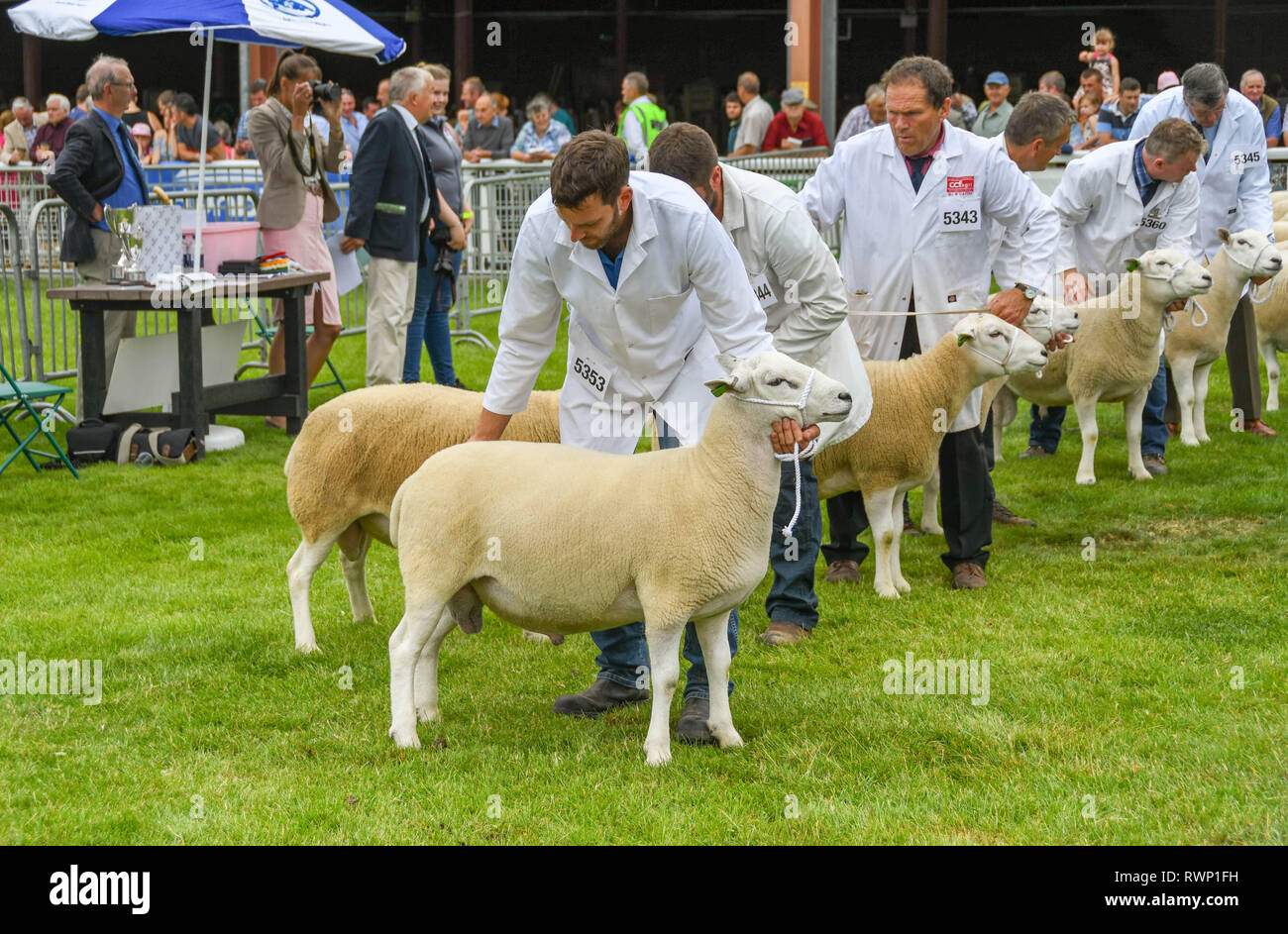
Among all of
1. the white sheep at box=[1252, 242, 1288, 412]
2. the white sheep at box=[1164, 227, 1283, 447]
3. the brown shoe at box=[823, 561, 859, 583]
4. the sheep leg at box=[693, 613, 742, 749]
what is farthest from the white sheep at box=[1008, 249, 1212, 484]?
the sheep leg at box=[693, 613, 742, 749]

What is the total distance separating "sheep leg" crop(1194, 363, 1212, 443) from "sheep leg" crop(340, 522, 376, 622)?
605 cm

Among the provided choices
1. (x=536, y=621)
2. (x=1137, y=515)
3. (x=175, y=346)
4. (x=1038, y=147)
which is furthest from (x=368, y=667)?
(x=175, y=346)

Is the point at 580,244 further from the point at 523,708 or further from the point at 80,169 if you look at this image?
the point at 80,169

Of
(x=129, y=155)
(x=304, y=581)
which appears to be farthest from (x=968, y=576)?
(x=129, y=155)

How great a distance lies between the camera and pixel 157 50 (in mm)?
29188

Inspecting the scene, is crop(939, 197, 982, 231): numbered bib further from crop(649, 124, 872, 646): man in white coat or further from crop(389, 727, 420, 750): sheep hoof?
crop(389, 727, 420, 750): sheep hoof

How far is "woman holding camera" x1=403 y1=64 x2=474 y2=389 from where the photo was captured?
32.7 ft

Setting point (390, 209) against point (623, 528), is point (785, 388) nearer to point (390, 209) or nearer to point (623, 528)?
point (623, 528)

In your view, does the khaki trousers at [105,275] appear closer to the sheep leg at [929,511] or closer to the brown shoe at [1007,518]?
the sheep leg at [929,511]

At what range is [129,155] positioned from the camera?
370 inches

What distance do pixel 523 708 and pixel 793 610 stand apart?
134 cm

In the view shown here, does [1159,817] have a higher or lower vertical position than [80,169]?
lower

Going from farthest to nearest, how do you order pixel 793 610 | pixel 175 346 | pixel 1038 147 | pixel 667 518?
1. pixel 175 346
2. pixel 1038 147
3. pixel 793 610
4. pixel 667 518

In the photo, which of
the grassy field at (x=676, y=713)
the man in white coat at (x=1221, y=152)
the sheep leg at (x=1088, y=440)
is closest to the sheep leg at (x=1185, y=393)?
the man in white coat at (x=1221, y=152)
